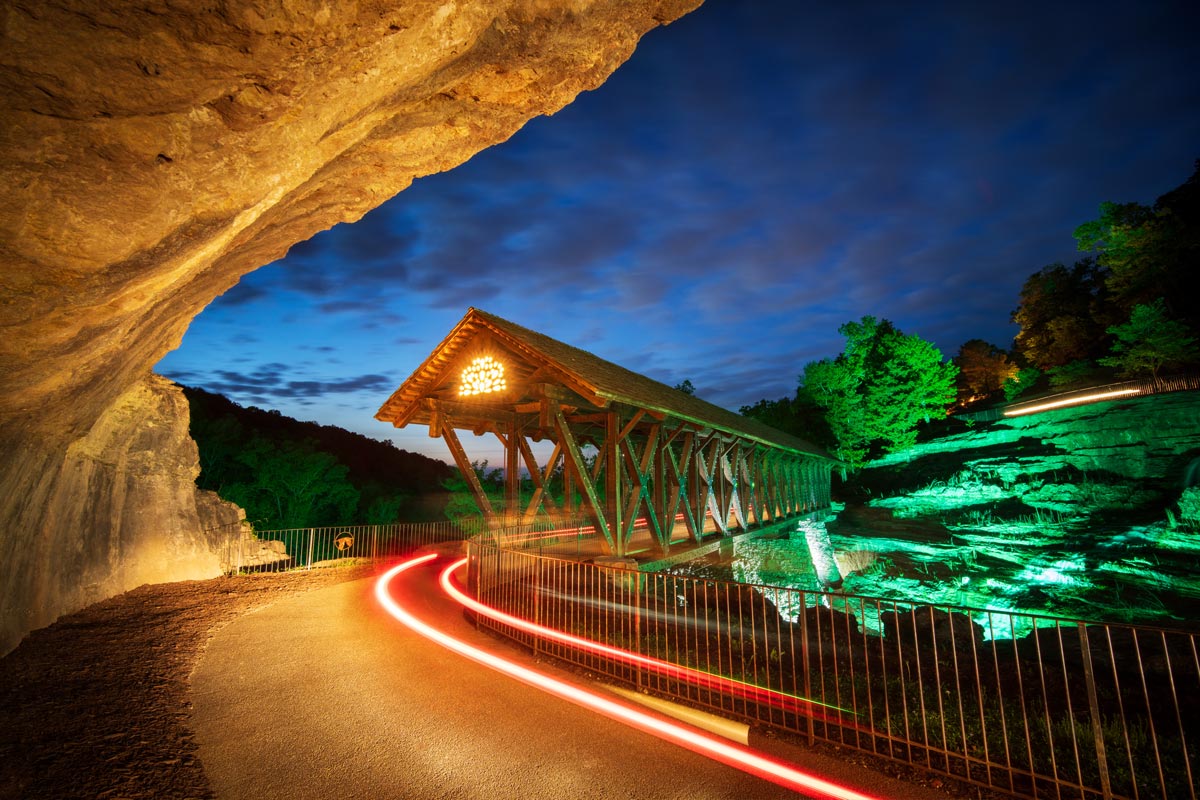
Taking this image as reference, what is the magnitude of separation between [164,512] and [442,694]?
9358 mm

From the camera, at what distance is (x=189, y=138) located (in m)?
3.17

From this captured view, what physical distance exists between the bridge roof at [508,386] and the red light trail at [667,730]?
4914mm

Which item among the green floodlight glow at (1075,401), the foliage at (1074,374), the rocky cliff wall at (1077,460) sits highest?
the foliage at (1074,374)

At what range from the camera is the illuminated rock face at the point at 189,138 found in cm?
266

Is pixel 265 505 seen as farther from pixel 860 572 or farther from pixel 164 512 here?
pixel 860 572

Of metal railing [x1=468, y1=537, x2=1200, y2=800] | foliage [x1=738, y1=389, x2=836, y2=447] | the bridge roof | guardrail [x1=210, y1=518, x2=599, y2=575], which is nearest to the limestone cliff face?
guardrail [x1=210, y1=518, x2=599, y2=575]

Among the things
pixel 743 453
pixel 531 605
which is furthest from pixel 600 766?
pixel 743 453

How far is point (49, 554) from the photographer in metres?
7.35

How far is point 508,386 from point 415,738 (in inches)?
313

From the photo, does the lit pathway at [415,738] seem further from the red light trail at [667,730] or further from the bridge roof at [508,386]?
the bridge roof at [508,386]

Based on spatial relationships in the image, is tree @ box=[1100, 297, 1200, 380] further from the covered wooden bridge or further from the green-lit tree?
the green-lit tree

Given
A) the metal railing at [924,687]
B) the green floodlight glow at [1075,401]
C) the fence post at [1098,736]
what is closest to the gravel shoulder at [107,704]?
the metal railing at [924,687]

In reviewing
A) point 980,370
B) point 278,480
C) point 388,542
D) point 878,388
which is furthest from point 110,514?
point 980,370

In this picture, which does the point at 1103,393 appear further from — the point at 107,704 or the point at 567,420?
the point at 107,704
